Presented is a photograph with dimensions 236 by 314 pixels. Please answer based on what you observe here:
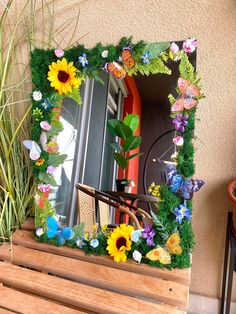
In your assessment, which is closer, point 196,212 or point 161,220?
point 161,220

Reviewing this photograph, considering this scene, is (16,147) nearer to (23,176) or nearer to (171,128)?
(23,176)

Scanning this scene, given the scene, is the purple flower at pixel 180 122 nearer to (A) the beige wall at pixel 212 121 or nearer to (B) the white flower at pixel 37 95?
(A) the beige wall at pixel 212 121

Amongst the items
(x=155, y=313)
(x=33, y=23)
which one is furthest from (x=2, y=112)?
(x=155, y=313)

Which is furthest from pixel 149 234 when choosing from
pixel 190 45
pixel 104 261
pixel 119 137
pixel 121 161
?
pixel 190 45

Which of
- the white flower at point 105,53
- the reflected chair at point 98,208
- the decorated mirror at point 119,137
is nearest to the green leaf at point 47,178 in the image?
the decorated mirror at point 119,137

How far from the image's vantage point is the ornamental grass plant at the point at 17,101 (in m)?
1.02

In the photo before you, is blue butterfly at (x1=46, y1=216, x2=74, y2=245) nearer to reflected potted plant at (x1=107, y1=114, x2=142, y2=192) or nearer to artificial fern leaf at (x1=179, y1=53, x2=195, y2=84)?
reflected potted plant at (x1=107, y1=114, x2=142, y2=192)

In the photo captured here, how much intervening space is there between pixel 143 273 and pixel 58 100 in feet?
2.59

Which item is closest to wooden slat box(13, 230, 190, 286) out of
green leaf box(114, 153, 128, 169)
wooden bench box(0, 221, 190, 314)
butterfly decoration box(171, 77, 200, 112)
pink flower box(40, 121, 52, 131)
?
wooden bench box(0, 221, 190, 314)

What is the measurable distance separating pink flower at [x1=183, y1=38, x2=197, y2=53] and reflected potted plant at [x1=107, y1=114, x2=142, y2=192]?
12.8 inches

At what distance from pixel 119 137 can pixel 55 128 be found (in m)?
0.29

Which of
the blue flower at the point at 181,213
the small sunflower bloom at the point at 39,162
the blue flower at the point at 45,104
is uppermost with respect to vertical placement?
the blue flower at the point at 45,104

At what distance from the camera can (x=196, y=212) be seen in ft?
3.47

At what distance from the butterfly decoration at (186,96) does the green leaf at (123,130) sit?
0.67 ft
